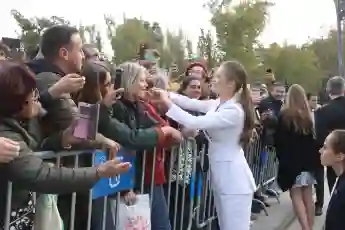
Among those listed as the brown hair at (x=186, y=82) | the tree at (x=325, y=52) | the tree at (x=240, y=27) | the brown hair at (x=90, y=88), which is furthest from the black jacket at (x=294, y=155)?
the tree at (x=325, y=52)

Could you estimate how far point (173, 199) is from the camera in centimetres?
525

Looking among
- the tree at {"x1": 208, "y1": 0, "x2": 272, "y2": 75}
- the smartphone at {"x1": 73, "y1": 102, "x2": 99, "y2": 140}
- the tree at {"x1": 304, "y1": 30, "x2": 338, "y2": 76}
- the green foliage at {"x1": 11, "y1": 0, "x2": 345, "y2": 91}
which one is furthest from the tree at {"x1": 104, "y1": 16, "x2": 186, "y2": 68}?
the smartphone at {"x1": 73, "y1": 102, "x2": 99, "y2": 140}

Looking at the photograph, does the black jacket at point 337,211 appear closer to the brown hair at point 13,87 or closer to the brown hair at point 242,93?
the brown hair at point 242,93

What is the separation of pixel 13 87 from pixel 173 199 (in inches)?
106

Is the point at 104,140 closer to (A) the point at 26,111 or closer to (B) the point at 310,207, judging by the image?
(A) the point at 26,111

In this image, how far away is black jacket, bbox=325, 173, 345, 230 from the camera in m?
4.26

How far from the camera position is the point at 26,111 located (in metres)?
2.96

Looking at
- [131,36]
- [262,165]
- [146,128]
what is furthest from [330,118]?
[131,36]

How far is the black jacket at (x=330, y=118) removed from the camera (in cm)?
762

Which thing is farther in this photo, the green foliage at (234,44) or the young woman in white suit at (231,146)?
the green foliage at (234,44)

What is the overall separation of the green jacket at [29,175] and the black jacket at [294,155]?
4679mm

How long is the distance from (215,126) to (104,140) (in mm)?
1255

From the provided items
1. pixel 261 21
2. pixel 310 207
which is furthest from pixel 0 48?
pixel 261 21

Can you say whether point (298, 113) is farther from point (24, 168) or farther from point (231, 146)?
point (24, 168)
